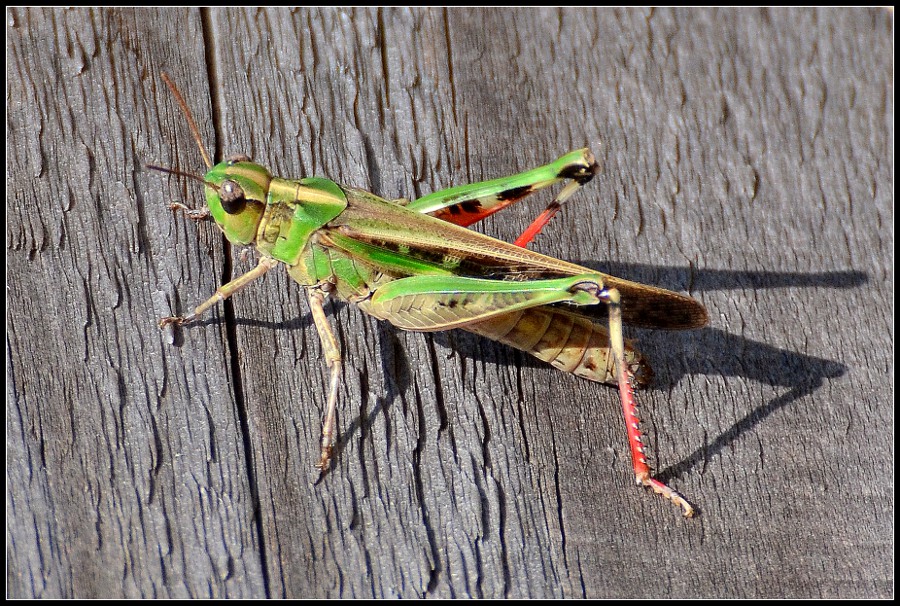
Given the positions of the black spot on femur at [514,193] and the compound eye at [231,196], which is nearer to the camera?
the compound eye at [231,196]

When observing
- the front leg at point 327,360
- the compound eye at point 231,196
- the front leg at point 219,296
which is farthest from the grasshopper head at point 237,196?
the front leg at point 327,360

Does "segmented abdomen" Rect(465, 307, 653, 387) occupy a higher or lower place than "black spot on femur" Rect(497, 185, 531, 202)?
lower

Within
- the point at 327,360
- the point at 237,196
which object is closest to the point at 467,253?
the point at 327,360

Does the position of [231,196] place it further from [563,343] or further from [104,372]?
[563,343]

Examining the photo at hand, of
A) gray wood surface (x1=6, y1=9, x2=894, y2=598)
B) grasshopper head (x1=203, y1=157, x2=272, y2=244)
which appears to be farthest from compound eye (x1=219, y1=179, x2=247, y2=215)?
gray wood surface (x1=6, y1=9, x2=894, y2=598)

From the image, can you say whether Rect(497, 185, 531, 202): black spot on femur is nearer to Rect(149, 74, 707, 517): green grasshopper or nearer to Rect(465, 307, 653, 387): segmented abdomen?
Rect(149, 74, 707, 517): green grasshopper

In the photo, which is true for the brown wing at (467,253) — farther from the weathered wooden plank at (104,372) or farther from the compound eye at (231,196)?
the weathered wooden plank at (104,372)

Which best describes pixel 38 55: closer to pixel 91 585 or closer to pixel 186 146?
pixel 186 146

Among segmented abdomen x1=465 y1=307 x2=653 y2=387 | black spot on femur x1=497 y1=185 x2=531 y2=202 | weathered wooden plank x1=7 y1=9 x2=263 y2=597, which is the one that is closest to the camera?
weathered wooden plank x1=7 y1=9 x2=263 y2=597
